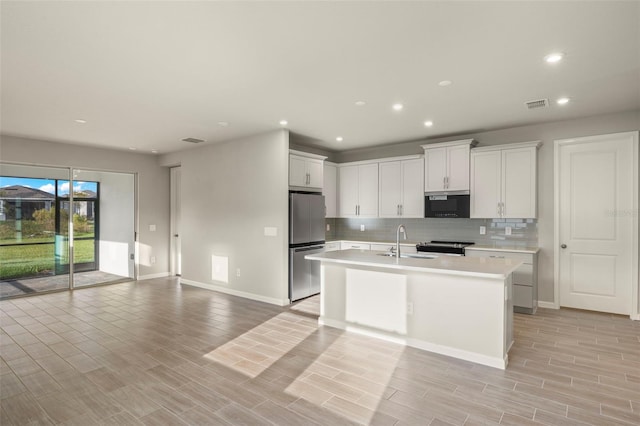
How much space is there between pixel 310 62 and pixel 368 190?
12.7 ft

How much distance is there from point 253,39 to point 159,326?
11.7 feet

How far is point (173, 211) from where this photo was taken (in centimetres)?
782

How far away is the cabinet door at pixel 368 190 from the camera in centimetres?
652

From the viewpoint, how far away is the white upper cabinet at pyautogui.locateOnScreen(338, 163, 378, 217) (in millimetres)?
6543

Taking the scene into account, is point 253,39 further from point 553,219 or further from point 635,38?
point 553,219

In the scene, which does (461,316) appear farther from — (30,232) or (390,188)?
(30,232)

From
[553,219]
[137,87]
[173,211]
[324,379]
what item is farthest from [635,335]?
[173,211]

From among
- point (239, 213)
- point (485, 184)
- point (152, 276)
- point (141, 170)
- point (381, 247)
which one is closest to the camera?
point (485, 184)

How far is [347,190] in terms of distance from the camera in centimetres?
691

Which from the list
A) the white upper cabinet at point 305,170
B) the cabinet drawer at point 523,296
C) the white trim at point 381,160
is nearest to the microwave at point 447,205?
the white trim at point 381,160

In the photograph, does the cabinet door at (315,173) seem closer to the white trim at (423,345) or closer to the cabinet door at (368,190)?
the cabinet door at (368,190)

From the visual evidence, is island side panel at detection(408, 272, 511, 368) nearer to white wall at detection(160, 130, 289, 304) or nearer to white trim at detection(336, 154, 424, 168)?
white wall at detection(160, 130, 289, 304)

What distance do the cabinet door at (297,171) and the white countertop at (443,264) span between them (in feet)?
5.70

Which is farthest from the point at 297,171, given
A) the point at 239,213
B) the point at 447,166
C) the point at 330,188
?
the point at 447,166
